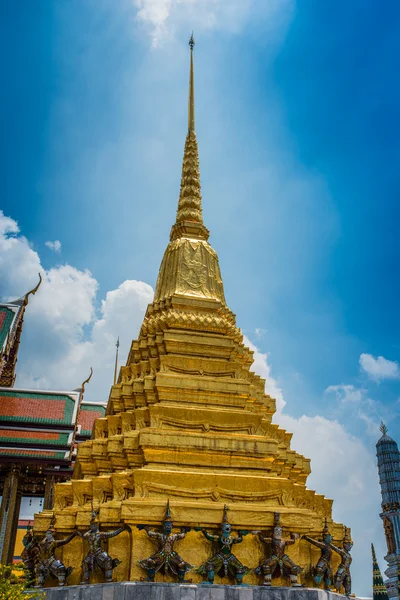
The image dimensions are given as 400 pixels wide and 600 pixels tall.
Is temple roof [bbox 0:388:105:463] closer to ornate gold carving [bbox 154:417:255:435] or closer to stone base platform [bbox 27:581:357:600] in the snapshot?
ornate gold carving [bbox 154:417:255:435]

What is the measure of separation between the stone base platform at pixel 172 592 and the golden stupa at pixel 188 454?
75cm

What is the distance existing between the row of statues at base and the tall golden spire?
415 inches

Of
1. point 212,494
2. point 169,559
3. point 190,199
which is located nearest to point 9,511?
point 212,494

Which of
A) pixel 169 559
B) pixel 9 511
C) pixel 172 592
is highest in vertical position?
pixel 9 511

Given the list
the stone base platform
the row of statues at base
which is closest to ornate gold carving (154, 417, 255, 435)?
the row of statues at base

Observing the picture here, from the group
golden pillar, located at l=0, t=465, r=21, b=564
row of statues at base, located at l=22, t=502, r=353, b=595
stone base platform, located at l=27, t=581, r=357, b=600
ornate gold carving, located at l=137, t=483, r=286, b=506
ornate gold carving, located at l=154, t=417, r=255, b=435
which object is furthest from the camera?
golden pillar, located at l=0, t=465, r=21, b=564

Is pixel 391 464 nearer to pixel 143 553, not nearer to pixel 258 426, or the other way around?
pixel 258 426

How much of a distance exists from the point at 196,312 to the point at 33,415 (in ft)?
31.0

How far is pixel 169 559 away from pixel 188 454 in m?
2.27

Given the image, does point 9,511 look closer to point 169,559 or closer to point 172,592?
point 169,559

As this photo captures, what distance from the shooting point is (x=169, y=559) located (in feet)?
32.9

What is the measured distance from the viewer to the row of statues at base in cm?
1002

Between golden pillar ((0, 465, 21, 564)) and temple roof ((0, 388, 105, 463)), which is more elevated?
Result: temple roof ((0, 388, 105, 463))

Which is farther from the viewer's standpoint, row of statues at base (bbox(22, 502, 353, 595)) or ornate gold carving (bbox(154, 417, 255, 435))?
ornate gold carving (bbox(154, 417, 255, 435))
